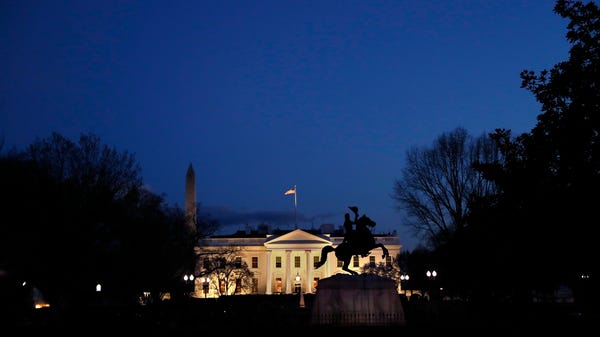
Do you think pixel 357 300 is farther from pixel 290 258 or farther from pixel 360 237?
pixel 290 258

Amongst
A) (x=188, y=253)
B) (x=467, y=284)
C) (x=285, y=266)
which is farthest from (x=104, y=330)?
(x=285, y=266)

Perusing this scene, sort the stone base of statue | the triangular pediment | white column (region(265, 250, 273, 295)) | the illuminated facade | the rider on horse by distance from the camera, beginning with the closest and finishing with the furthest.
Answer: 1. the stone base of statue
2. the rider on horse
3. white column (region(265, 250, 273, 295))
4. the illuminated facade
5. the triangular pediment

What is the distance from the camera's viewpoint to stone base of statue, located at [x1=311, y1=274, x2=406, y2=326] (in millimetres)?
23328

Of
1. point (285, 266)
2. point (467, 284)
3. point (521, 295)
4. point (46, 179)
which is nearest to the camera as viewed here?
point (46, 179)

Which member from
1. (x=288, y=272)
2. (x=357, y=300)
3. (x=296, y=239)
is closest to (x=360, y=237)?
(x=357, y=300)

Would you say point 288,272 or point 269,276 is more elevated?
point 288,272

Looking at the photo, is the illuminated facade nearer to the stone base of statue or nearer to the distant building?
the distant building

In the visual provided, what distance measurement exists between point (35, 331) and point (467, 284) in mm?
29921

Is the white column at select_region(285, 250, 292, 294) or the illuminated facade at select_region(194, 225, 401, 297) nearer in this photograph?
the white column at select_region(285, 250, 292, 294)

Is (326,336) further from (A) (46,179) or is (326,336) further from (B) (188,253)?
(B) (188,253)

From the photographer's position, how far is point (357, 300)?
23516 millimetres

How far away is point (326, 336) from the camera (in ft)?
63.6

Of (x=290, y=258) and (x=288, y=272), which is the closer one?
(x=288, y=272)

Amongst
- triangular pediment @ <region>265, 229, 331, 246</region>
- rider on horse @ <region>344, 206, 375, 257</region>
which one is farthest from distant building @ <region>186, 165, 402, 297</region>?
rider on horse @ <region>344, 206, 375, 257</region>
